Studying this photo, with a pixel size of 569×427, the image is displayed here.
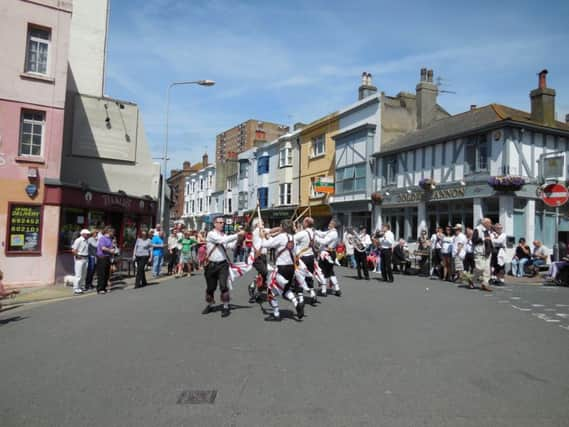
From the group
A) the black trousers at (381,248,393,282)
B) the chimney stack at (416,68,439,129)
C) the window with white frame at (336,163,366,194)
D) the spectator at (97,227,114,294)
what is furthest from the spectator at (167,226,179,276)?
the chimney stack at (416,68,439,129)

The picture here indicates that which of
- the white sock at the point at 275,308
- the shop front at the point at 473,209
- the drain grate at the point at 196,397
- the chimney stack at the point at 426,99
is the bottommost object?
the drain grate at the point at 196,397

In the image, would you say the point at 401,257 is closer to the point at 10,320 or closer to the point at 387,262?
the point at 387,262

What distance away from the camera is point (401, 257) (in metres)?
17.8

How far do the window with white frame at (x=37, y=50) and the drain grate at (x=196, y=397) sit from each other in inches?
556

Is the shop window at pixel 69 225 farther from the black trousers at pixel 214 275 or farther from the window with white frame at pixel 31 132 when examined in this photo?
A: the black trousers at pixel 214 275

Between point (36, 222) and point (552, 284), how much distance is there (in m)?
16.5

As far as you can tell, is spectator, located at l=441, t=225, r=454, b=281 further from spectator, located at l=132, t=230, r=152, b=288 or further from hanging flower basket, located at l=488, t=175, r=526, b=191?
spectator, located at l=132, t=230, r=152, b=288

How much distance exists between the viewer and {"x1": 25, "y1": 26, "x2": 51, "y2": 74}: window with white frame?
585 inches

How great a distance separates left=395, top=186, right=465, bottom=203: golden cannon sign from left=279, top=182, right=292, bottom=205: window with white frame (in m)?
14.7

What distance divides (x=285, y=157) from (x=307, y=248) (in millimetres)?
30345

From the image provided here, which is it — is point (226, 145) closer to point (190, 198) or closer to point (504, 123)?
point (190, 198)

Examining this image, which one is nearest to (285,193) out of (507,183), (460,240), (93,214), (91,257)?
(507,183)

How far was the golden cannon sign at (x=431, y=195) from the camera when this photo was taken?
2087 cm

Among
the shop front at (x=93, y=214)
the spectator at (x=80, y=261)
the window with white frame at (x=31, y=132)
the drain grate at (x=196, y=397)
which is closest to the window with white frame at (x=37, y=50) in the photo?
the window with white frame at (x=31, y=132)
